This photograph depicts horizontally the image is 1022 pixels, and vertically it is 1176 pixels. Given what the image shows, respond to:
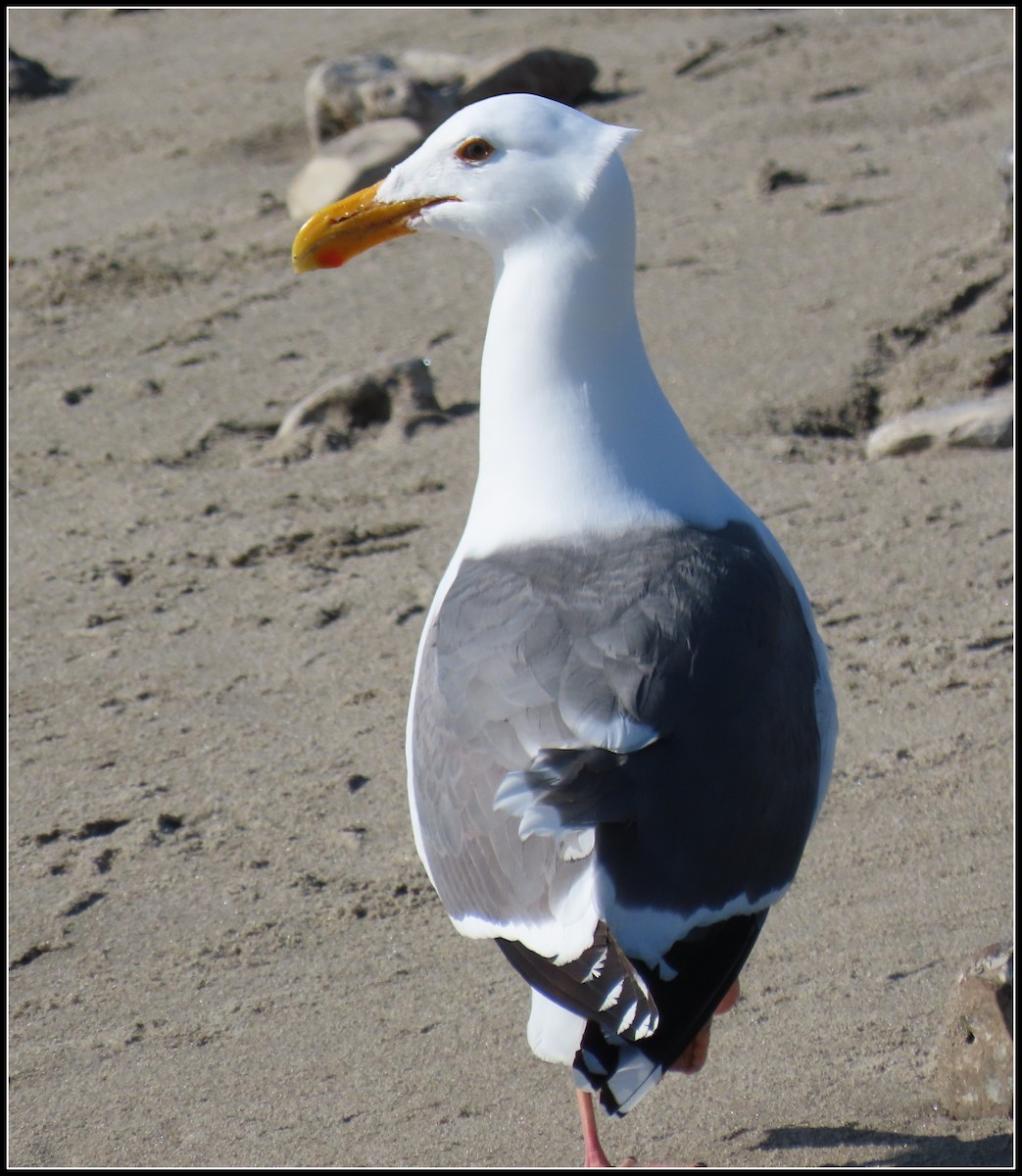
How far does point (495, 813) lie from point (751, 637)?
503 millimetres

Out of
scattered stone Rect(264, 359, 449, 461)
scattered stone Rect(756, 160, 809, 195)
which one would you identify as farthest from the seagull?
scattered stone Rect(756, 160, 809, 195)

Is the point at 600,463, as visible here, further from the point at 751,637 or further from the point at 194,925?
the point at 194,925

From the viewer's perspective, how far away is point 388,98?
24.3ft

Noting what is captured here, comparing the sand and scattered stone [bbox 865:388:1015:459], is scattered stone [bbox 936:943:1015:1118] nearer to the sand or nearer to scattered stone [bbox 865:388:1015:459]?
the sand

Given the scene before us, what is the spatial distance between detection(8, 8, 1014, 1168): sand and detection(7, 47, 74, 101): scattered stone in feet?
0.96

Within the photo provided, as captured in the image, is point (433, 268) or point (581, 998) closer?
point (581, 998)

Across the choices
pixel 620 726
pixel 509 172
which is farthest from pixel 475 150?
pixel 620 726

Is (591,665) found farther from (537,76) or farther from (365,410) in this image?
(537,76)

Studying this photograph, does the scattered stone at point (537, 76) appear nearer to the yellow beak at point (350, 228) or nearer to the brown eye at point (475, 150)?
the yellow beak at point (350, 228)

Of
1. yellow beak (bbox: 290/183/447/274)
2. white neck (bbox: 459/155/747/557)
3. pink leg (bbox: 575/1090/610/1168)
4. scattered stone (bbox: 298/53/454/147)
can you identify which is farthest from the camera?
scattered stone (bbox: 298/53/454/147)

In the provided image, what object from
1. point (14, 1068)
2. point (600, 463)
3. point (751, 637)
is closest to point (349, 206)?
point (600, 463)

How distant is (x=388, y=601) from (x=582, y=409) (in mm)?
1753

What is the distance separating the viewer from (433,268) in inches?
255

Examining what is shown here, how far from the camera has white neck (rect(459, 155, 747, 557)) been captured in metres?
2.77
